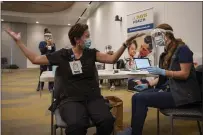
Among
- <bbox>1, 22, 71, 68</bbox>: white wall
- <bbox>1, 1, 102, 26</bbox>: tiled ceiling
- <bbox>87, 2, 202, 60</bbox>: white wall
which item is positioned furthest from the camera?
<bbox>1, 22, 71, 68</bbox>: white wall

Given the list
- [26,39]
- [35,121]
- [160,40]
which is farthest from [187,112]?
[26,39]

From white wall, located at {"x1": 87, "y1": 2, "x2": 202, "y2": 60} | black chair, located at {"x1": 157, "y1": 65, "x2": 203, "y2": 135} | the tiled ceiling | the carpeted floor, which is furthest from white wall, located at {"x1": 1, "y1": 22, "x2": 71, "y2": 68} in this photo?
black chair, located at {"x1": 157, "y1": 65, "x2": 203, "y2": 135}

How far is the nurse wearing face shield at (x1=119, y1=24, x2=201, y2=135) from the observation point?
1652 millimetres

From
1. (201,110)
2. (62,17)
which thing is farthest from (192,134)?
(62,17)

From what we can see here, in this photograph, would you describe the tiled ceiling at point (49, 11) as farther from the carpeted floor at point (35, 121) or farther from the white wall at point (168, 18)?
the carpeted floor at point (35, 121)

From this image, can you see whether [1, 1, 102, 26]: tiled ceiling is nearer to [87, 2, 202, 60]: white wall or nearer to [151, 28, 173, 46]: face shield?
[87, 2, 202, 60]: white wall

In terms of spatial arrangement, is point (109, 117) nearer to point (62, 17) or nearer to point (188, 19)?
point (188, 19)

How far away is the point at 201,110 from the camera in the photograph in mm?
1675

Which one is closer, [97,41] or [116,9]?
[116,9]

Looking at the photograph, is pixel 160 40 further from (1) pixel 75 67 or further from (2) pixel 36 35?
(2) pixel 36 35

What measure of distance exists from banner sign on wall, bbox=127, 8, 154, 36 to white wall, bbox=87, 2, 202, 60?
139 millimetres

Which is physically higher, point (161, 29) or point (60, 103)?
point (161, 29)

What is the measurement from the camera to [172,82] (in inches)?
68.4

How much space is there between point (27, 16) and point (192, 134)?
11.7 metres
